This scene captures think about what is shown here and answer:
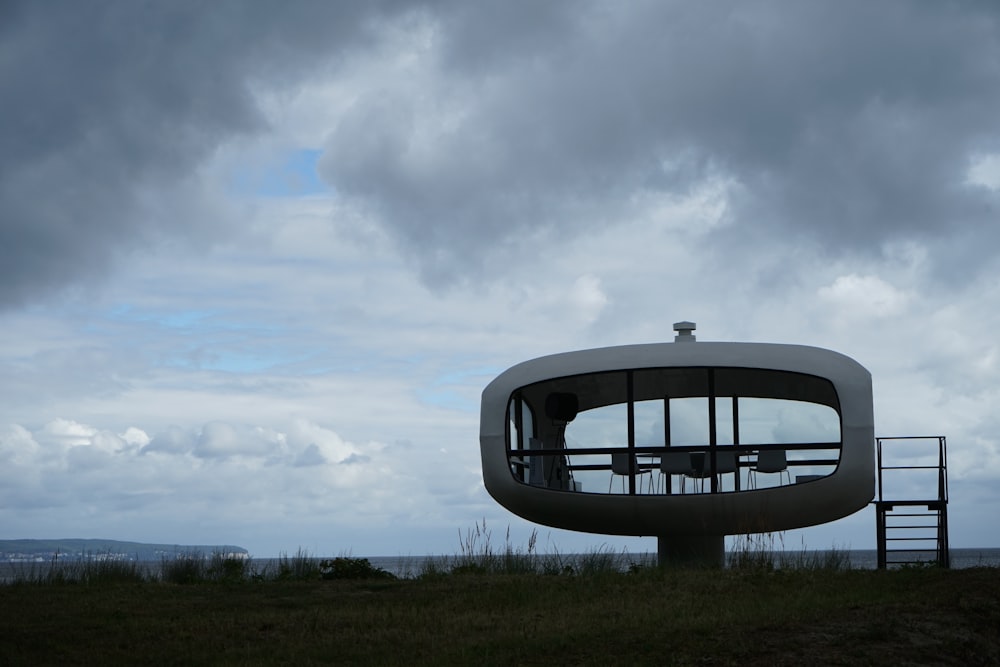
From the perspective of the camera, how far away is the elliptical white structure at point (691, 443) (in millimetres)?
13070

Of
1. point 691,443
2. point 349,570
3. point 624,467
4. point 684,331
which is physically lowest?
point 349,570

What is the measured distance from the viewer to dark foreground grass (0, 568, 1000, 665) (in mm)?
8016

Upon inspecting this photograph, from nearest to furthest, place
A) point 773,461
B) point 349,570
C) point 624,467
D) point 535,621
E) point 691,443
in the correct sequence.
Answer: point 535,621
point 773,461
point 691,443
point 624,467
point 349,570

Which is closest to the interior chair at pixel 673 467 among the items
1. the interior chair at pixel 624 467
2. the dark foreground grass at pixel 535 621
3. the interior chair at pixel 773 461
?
the interior chair at pixel 624 467

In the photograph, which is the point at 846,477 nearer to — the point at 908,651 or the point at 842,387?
the point at 842,387

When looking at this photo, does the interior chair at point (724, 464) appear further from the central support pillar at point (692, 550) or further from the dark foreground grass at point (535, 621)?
the dark foreground grass at point (535, 621)

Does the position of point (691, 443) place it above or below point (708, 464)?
above

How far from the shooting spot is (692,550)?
1395 centimetres

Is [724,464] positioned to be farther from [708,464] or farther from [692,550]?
[692,550]

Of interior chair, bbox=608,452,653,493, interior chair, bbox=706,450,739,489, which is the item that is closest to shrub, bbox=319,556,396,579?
interior chair, bbox=608,452,653,493

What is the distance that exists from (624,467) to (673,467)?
605 millimetres

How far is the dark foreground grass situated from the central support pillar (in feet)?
5.28

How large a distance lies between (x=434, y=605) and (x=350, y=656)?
2.26 m

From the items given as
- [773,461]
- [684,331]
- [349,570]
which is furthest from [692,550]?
[349,570]
